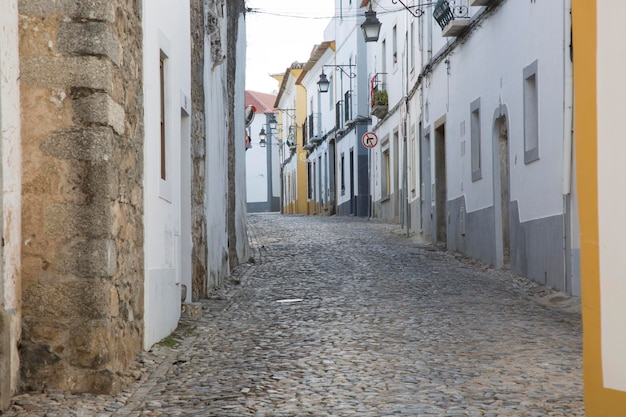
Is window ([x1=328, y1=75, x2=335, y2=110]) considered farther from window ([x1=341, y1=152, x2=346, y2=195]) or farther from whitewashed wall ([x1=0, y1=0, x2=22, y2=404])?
whitewashed wall ([x1=0, y1=0, x2=22, y2=404])

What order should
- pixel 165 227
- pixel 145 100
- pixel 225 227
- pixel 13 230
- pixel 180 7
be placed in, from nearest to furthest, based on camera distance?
pixel 13 230 → pixel 145 100 → pixel 165 227 → pixel 180 7 → pixel 225 227

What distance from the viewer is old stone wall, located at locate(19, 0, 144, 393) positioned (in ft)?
23.7

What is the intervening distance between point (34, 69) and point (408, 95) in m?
18.9

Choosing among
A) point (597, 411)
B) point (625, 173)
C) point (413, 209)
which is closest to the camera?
point (625, 173)

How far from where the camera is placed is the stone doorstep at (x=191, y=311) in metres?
11.4

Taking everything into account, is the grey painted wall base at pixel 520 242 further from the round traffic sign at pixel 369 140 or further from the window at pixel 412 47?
the round traffic sign at pixel 369 140

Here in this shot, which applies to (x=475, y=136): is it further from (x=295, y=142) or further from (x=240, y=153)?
(x=295, y=142)

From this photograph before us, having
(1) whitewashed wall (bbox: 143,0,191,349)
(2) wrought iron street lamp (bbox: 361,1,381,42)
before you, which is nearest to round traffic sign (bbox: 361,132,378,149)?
(2) wrought iron street lamp (bbox: 361,1,381,42)

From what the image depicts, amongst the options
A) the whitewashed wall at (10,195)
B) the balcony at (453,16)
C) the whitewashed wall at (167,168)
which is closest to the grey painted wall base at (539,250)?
the balcony at (453,16)

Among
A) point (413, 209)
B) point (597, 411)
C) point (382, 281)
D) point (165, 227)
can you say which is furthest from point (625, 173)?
point (413, 209)

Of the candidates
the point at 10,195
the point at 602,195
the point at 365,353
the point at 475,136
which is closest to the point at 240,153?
the point at 475,136

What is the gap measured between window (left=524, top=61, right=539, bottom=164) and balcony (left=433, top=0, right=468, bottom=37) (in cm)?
365

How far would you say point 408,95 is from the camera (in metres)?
25.7

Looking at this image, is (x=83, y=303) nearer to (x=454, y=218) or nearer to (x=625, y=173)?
(x=625, y=173)
